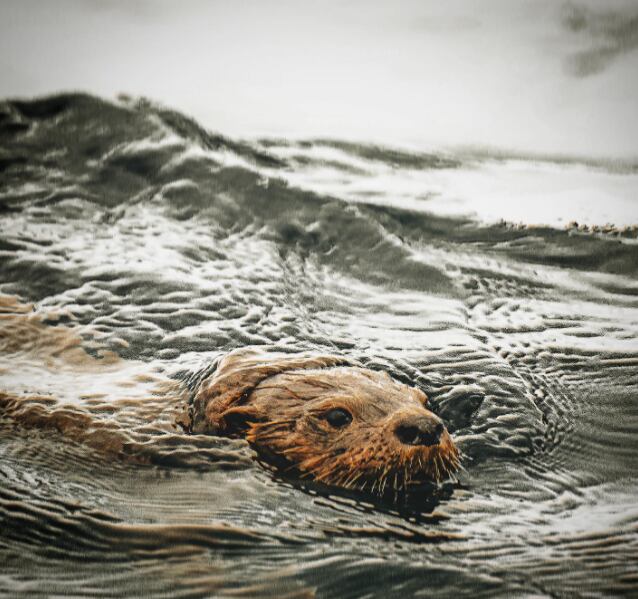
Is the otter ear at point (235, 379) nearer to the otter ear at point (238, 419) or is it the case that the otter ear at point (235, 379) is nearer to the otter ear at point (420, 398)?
the otter ear at point (238, 419)

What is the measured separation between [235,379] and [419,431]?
85 centimetres

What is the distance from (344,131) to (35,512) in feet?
18.8

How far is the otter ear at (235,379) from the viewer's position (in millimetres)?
2854

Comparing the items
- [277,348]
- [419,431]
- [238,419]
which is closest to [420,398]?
[419,431]

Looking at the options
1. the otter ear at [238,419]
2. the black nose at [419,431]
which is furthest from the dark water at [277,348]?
the black nose at [419,431]

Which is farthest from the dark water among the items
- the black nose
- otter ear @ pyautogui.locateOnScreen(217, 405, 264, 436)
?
the black nose

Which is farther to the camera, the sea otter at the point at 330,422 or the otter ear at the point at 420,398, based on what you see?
the otter ear at the point at 420,398

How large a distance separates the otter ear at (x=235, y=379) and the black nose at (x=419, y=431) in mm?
640

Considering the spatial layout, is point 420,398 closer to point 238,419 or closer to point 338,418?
point 338,418

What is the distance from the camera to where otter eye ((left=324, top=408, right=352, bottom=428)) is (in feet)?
8.74

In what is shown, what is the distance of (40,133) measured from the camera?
6477mm

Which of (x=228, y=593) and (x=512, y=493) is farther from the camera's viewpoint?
(x=512, y=493)

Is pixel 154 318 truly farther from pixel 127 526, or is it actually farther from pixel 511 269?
pixel 511 269

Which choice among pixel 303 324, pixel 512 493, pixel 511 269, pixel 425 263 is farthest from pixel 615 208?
pixel 512 493
